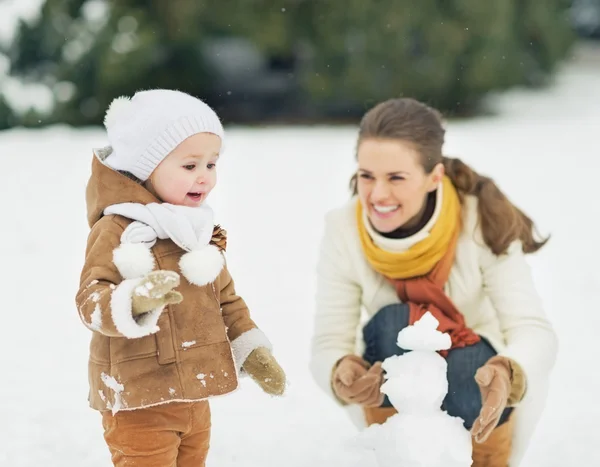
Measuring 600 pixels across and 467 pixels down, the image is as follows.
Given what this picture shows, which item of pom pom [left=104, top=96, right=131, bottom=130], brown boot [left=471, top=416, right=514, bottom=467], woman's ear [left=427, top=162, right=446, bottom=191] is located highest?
pom pom [left=104, top=96, right=131, bottom=130]

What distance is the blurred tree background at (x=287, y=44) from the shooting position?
8492 millimetres

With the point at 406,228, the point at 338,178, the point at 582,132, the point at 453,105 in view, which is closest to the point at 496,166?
the point at 338,178

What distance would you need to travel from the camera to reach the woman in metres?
2.31

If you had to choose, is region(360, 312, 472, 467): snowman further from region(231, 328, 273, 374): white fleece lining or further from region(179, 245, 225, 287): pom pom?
region(179, 245, 225, 287): pom pom

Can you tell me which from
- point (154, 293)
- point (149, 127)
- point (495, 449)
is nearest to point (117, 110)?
point (149, 127)

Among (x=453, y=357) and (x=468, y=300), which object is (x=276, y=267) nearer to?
(x=468, y=300)

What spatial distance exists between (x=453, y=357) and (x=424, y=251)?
306mm

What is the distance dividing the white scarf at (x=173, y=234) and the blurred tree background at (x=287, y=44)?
6831 millimetres

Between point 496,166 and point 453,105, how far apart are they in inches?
111

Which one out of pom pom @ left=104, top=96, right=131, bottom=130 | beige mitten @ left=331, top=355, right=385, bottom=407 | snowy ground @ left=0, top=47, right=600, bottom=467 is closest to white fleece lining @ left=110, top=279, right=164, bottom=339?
pom pom @ left=104, top=96, right=131, bottom=130

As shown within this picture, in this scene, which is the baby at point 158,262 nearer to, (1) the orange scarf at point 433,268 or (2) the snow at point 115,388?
(2) the snow at point 115,388

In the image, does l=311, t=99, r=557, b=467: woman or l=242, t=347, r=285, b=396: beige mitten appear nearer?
l=242, t=347, r=285, b=396: beige mitten

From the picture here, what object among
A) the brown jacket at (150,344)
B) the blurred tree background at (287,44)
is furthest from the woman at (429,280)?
the blurred tree background at (287,44)

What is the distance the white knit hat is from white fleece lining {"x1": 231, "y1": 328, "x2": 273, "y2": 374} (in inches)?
16.7
